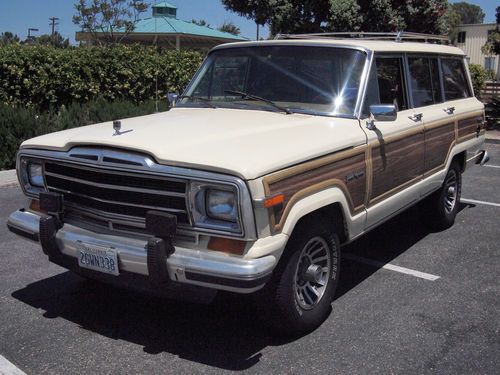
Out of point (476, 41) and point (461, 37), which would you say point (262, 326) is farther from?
point (461, 37)

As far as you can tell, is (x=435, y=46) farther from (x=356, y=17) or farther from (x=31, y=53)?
(x=356, y=17)

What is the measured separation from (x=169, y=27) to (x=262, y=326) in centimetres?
2254

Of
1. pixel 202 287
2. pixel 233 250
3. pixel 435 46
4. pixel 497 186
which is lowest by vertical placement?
pixel 497 186

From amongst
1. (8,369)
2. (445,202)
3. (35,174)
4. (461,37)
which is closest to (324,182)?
(35,174)

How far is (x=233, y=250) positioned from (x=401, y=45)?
298 centimetres

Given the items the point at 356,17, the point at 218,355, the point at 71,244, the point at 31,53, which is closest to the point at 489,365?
the point at 218,355

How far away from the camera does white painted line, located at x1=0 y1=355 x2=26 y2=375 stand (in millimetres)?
3404

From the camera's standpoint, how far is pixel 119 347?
372cm

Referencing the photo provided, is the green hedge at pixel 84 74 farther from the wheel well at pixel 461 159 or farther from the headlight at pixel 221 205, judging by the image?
the headlight at pixel 221 205

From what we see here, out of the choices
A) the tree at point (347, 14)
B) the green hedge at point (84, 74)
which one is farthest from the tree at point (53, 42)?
the tree at point (347, 14)

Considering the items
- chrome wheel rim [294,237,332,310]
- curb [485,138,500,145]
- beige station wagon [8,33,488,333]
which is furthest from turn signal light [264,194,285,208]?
curb [485,138,500,145]

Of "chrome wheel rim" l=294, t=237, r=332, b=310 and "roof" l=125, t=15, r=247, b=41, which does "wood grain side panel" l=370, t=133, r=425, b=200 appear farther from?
"roof" l=125, t=15, r=247, b=41

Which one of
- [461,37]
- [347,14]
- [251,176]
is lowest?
[251,176]

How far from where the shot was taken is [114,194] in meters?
3.65
